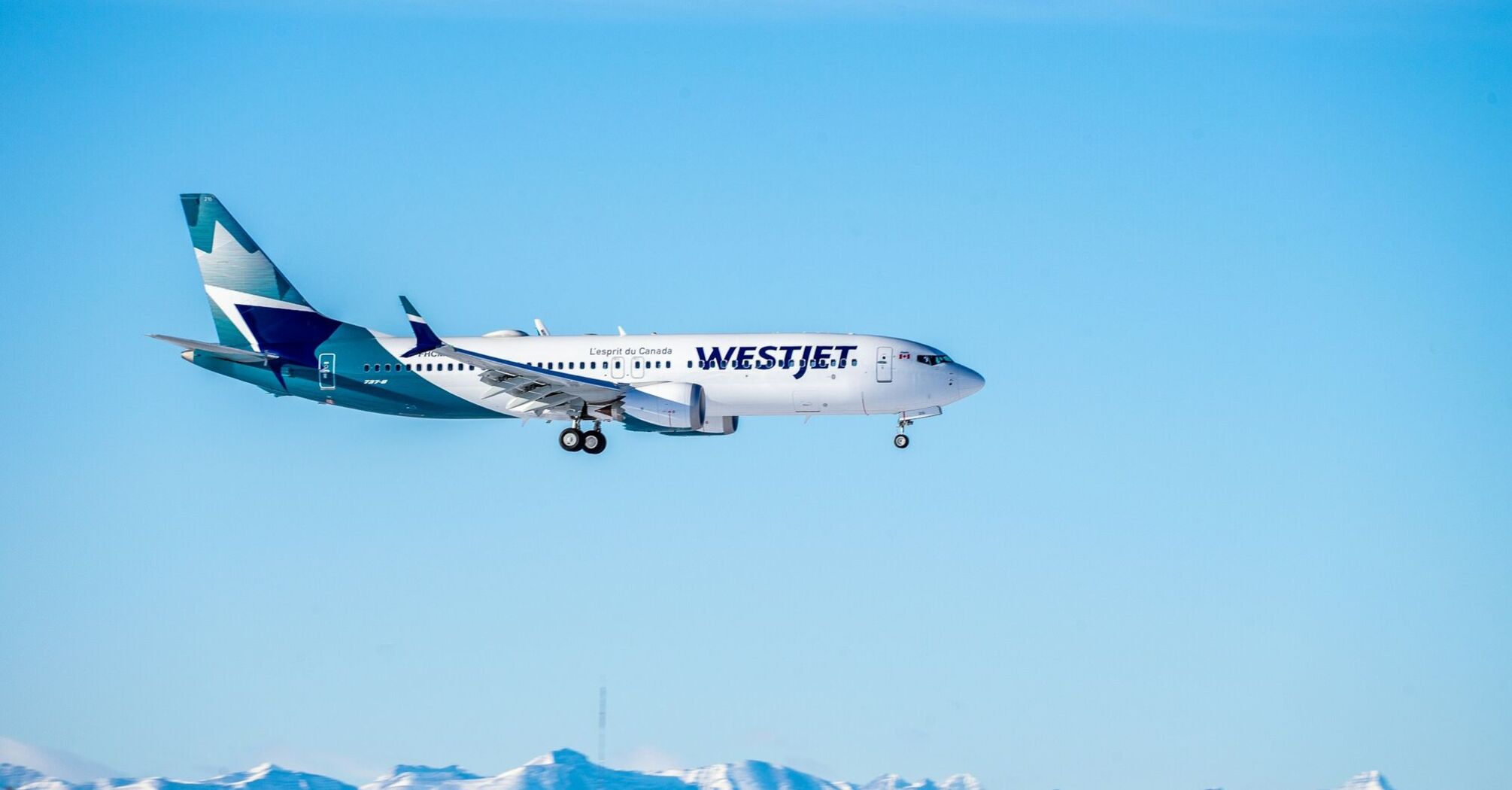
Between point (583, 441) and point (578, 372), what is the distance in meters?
3.02

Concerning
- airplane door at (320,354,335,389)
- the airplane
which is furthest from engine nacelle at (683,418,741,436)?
airplane door at (320,354,335,389)

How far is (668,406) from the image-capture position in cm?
7656

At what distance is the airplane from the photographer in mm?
76750

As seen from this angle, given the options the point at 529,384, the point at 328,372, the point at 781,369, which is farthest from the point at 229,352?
the point at 781,369

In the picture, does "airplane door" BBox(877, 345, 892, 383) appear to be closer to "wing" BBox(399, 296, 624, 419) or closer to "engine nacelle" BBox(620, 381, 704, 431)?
"engine nacelle" BBox(620, 381, 704, 431)

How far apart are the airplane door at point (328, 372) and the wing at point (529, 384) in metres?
3.79

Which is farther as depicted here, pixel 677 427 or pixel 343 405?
pixel 343 405

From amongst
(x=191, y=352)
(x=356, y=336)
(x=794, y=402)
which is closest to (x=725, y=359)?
(x=794, y=402)

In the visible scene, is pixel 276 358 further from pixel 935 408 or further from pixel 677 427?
pixel 935 408

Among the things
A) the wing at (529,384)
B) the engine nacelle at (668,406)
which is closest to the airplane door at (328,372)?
the wing at (529,384)

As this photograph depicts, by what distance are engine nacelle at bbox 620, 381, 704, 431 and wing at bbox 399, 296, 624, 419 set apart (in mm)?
1013

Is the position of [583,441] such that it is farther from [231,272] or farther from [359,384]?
[231,272]

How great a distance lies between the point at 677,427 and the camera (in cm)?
7669

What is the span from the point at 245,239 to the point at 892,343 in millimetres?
32962
